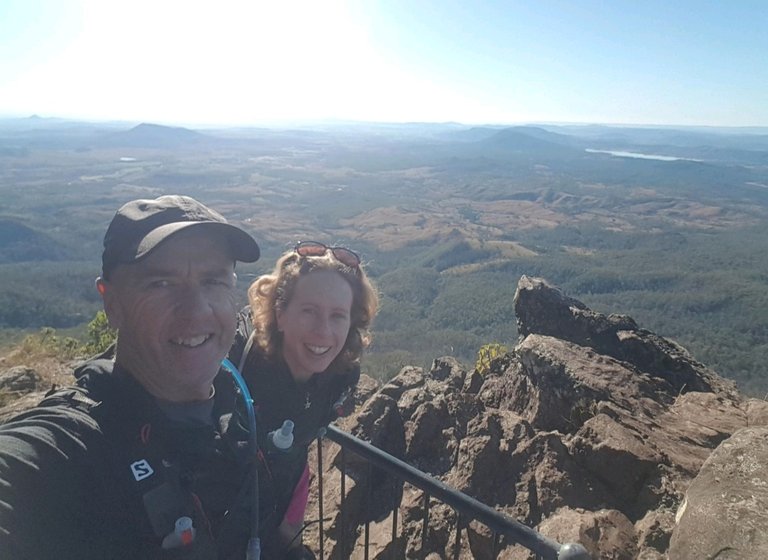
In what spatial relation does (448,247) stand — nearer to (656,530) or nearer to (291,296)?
(656,530)

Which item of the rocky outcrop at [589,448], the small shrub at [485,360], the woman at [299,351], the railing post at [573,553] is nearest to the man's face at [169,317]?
the woman at [299,351]

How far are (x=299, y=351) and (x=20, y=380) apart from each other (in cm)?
564

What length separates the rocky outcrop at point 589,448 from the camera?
9.11 ft

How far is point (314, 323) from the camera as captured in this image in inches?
120

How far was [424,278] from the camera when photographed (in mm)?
97938

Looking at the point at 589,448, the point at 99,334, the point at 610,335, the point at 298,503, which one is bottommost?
the point at 99,334

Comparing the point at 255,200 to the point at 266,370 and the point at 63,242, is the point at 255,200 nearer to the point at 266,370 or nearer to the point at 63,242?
the point at 63,242

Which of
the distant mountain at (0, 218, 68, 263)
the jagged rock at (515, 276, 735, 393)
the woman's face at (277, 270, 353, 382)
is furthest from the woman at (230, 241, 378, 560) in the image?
the distant mountain at (0, 218, 68, 263)

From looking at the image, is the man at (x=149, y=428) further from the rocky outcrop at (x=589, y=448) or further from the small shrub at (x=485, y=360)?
the small shrub at (x=485, y=360)

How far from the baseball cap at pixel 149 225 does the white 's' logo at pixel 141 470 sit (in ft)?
2.58

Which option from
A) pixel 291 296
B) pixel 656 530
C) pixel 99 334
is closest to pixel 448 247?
pixel 99 334

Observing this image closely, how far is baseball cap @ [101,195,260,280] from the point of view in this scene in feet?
6.79

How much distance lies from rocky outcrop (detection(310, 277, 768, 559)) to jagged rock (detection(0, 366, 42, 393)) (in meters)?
4.21

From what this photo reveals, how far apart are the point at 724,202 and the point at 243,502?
732ft
